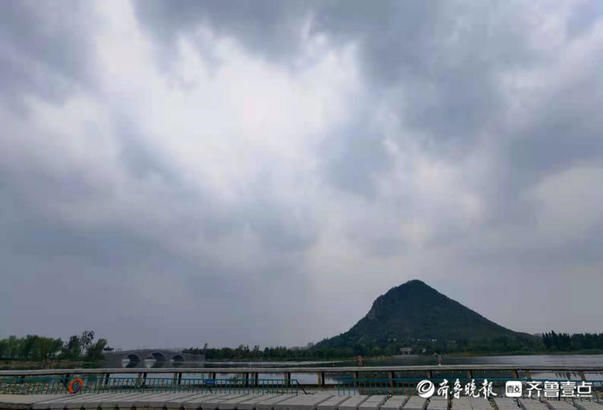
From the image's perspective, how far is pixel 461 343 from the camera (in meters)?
194

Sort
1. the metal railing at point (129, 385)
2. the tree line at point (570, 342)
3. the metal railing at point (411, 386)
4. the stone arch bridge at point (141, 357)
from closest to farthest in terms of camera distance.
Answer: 1. the metal railing at point (411, 386)
2. the metal railing at point (129, 385)
3. the stone arch bridge at point (141, 357)
4. the tree line at point (570, 342)

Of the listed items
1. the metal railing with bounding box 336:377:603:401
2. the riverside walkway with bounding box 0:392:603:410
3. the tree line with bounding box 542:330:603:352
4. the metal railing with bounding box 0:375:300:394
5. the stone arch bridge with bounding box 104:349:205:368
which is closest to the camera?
the riverside walkway with bounding box 0:392:603:410

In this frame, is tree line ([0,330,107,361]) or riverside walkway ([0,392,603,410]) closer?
riverside walkway ([0,392,603,410])

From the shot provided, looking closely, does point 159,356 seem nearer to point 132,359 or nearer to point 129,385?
point 132,359

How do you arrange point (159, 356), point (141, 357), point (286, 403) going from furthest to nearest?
point (159, 356) → point (141, 357) → point (286, 403)

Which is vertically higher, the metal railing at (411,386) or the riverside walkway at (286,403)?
the riverside walkway at (286,403)

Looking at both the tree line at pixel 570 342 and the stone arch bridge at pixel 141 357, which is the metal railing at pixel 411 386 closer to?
the stone arch bridge at pixel 141 357

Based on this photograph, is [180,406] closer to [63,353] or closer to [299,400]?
[299,400]

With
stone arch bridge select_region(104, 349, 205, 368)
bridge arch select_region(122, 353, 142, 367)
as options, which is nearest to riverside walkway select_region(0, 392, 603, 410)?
stone arch bridge select_region(104, 349, 205, 368)

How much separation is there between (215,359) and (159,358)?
59555 millimetres

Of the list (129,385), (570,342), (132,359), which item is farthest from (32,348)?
(570,342)

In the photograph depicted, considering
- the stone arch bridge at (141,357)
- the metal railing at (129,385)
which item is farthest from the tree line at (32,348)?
the metal railing at (129,385)

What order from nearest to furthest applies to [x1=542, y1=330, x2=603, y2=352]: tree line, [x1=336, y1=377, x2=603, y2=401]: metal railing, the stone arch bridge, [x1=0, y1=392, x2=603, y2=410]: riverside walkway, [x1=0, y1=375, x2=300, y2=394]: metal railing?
[x1=0, y1=392, x2=603, y2=410]: riverside walkway
[x1=336, y1=377, x2=603, y2=401]: metal railing
[x1=0, y1=375, x2=300, y2=394]: metal railing
the stone arch bridge
[x1=542, y1=330, x2=603, y2=352]: tree line

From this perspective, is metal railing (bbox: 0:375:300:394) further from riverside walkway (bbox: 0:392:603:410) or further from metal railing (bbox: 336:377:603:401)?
riverside walkway (bbox: 0:392:603:410)
